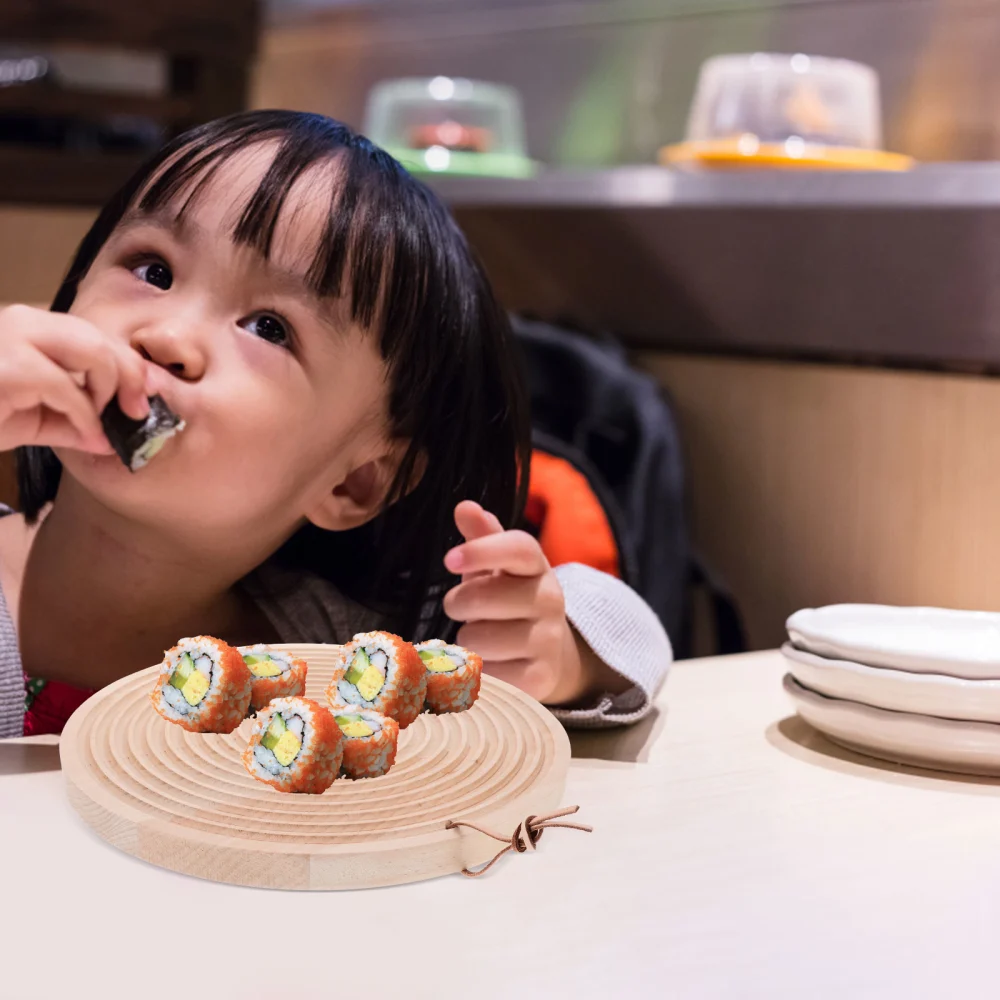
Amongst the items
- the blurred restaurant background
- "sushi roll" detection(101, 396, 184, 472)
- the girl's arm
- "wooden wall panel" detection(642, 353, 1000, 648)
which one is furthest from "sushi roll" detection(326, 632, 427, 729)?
"wooden wall panel" detection(642, 353, 1000, 648)

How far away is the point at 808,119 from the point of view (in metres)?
1.68

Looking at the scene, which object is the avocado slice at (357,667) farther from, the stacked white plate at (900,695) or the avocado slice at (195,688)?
the stacked white plate at (900,695)

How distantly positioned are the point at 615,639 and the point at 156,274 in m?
0.46

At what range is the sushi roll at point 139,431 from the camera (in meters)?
0.85

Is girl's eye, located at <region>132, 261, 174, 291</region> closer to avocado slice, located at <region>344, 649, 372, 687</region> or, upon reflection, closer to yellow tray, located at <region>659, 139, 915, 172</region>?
avocado slice, located at <region>344, 649, 372, 687</region>

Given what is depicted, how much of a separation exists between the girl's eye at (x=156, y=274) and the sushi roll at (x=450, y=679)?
0.37m

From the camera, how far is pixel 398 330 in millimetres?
1059

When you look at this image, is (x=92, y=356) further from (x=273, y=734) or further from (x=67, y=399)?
(x=273, y=734)

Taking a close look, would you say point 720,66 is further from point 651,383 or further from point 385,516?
point 385,516

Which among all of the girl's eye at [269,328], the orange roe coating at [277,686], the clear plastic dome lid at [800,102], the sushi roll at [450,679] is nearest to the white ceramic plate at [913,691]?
the sushi roll at [450,679]

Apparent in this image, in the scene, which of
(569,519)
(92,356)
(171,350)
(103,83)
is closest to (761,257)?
(569,519)

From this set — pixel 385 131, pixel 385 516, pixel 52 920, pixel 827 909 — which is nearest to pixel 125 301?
pixel 385 516

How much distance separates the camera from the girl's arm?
930 millimetres

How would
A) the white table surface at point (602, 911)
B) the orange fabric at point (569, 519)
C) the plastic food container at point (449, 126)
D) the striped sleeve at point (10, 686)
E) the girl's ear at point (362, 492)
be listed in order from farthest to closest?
1. the plastic food container at point (449, 126)
2. the orange fabric at point (569, 519)
3. the girl's ear at point (362, 492)
4. the striped sleeve at point (10, 686)
5. the white table surface at point (602, 911)
